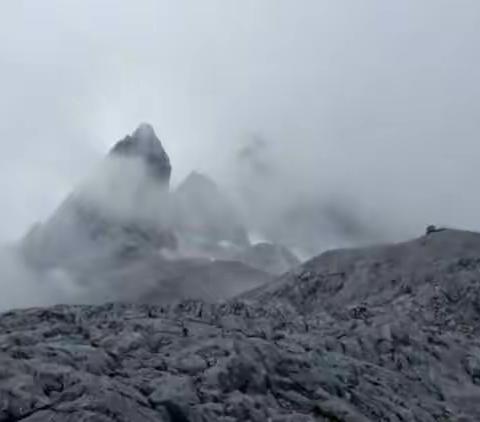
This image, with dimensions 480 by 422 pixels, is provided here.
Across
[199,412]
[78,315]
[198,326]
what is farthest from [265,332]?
[199,412]

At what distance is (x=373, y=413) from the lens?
142 m

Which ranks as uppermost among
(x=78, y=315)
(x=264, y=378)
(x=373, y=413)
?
(x=78, y=315)

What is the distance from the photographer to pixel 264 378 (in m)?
146

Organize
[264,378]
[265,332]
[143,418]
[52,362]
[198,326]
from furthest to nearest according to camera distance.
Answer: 1. [265,332]
2. [198,326]
3. [264,378]
4. [52,362]
5. [143,418]

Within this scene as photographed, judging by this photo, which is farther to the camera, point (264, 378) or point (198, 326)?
point (198, 326)

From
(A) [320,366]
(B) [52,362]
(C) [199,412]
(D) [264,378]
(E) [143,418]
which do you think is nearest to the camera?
(E) [143,418]

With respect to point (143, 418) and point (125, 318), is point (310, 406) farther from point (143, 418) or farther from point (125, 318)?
point (125, 318)

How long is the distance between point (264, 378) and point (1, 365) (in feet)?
141

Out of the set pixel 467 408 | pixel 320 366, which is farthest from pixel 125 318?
pixel 467 408

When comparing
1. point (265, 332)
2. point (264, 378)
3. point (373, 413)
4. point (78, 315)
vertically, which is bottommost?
point (373, 413)

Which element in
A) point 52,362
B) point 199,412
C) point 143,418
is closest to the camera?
point 143,418

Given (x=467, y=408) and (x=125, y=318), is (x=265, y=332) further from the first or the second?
(x=467, y=408)

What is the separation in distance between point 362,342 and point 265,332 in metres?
22.6

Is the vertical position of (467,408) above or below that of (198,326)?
below
